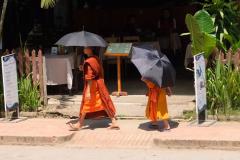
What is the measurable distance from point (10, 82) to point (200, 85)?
11.8 feet

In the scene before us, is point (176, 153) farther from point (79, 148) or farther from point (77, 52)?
point (77, 52)

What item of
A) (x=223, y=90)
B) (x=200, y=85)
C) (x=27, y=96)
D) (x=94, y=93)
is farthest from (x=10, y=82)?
(x=223, y=90)

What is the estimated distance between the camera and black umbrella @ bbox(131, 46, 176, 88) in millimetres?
9750

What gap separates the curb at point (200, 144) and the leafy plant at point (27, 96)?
344 centimetres

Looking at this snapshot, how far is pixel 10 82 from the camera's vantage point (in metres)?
11.3

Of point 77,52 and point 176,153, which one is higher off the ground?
point 77,52


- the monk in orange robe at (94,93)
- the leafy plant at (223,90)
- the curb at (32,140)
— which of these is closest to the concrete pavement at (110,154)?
the curb at (32,140)

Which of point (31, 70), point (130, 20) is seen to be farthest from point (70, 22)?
point (31, 70)

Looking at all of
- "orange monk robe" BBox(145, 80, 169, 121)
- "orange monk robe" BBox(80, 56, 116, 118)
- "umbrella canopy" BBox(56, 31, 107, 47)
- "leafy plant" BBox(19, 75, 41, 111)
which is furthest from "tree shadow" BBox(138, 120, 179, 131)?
"leafy plant" BBox(19, 75, 41, 111)

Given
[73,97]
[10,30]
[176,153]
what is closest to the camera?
[176,153]

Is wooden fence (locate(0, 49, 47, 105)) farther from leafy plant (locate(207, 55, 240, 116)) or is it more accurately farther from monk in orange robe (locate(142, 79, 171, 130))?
leafy plant (locate(207, 55, 240, 116))

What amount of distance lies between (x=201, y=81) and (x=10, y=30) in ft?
29.8

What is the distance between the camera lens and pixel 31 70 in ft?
40.1

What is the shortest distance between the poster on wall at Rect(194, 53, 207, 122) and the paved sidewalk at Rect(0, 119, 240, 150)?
0.32 metres
